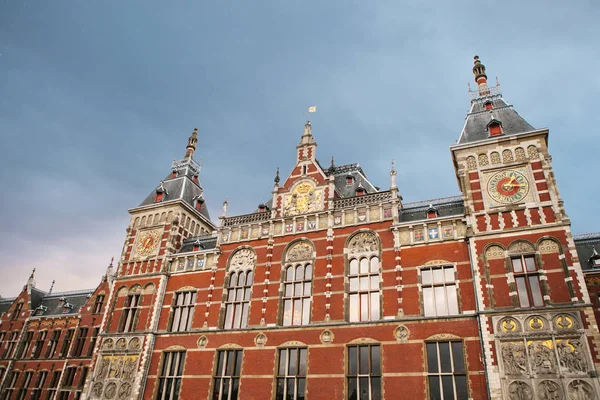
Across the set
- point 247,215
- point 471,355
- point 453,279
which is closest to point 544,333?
point 471,355

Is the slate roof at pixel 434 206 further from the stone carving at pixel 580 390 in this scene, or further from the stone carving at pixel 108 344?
the stone carving at pixel 108 344

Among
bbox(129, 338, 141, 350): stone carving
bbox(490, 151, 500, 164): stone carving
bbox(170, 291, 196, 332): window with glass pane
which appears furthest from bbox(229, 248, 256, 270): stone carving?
bbox(490, 151, 500, 164): stone carving

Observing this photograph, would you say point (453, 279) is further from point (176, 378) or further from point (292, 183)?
point (176, 378)

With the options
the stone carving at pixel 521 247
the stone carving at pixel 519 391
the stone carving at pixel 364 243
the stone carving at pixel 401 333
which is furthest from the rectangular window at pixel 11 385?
the stone carving at pixel 521 247

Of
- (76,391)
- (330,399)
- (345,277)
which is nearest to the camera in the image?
(330,399)

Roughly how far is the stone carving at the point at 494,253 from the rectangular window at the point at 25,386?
3973 cm

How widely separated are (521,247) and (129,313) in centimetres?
2565

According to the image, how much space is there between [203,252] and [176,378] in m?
8.31

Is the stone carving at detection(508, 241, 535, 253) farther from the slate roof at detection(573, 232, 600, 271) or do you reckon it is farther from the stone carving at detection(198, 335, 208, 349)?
the stone carving at detection(198, 335, 208, 349)

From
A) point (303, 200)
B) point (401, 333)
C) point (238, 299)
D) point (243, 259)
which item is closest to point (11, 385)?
point (238, 299)

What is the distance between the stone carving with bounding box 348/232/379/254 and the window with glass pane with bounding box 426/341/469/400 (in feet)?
20.3

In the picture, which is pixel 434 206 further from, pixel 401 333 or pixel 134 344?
pixel 134 344

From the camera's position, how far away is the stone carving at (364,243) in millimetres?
25156

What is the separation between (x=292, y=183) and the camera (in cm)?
2980
